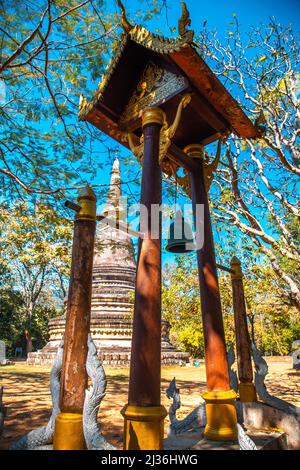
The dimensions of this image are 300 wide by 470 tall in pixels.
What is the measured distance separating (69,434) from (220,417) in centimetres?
188

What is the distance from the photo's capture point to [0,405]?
4.70 m

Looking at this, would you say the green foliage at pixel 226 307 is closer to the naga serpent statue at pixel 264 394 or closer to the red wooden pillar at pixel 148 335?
the naga serpent statue at pixel 264 394

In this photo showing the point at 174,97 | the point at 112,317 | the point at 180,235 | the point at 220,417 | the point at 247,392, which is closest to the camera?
the point at 220,417

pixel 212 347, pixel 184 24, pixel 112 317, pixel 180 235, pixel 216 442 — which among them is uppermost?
pixel 184 24

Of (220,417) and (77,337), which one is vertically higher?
(77,337)

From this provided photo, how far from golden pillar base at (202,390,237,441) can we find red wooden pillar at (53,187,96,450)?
67.7 inches

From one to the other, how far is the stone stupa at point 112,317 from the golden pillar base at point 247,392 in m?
9.84

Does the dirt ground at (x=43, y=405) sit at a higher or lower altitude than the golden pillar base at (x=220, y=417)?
lower

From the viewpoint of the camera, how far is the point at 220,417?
3525 mm

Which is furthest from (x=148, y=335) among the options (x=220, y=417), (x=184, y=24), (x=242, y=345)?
(x=184, y=24)

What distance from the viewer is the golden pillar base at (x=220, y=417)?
136 inches

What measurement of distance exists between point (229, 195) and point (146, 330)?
6546 millimetres

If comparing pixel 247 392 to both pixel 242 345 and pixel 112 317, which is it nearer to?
pixel 242 345

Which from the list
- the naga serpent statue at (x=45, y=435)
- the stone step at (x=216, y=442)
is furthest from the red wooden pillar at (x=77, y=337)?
the stone step at (x=216, y=442)
